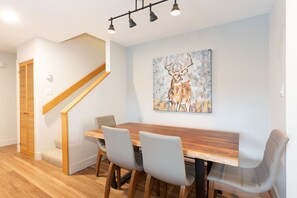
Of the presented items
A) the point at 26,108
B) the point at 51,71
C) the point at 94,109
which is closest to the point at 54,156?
the point at 94,109

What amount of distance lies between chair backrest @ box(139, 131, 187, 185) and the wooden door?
108 inches

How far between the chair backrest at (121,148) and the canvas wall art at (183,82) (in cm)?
147

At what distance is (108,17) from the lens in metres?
2.24

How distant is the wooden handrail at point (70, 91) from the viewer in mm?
3002

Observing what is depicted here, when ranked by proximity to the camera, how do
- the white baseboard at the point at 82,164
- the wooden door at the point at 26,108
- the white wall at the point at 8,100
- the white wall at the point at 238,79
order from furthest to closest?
the white wall at the point at 8,100 → the wooden door at the point at 26,108 → the white baseboard at the point at 82,164 → the white wall at the point at 238,79

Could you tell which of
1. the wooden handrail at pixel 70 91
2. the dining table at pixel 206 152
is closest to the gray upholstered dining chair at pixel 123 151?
the dining table at pixel 206 152

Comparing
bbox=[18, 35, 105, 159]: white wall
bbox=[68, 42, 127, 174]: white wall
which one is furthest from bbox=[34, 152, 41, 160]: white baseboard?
bbox=[68, 42, 127, 174]: white wall

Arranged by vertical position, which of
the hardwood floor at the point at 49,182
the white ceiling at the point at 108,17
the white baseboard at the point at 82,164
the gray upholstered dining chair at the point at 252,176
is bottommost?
the hardwood floor at the point at 49,182

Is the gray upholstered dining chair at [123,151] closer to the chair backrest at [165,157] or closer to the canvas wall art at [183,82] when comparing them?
the chair backrest at [165,157]

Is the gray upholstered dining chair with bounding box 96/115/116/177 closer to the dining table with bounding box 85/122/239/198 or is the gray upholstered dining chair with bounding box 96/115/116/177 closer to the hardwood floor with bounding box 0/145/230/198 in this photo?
the hardwood floor with bounding box 0/145/230/198

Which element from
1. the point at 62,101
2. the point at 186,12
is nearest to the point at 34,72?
the point at 62,101

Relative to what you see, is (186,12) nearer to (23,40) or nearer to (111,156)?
(111,156)

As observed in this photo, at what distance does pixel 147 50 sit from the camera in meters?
3.24

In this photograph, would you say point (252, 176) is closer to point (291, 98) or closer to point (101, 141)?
point (291, 98)
